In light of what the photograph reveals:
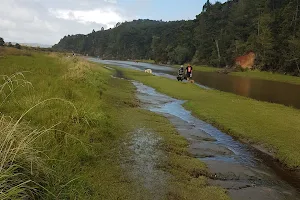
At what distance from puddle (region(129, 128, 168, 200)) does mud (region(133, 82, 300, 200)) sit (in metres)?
1.40

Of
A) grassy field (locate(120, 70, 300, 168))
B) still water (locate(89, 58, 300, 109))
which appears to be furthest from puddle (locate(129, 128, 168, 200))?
still water (locate(89, 58, 300, 109))

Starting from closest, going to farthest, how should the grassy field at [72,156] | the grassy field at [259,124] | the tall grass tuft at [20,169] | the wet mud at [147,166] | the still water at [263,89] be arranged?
1. the tall grass tuft at [20,169]
2. the grassy field at [72,156]
3. the wet mud at [147,166]
4. the grassy field at [259,124]
5. the still water at [263,89]

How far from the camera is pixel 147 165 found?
28.3 feet

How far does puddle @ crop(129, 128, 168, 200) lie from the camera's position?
7035 millimetres

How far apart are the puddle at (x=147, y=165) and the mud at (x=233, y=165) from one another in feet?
4.60

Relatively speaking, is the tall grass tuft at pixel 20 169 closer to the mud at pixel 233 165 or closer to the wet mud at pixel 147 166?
the wet mud at pixel 147 166

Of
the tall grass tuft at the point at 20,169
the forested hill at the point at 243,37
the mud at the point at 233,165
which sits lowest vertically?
the mud at the point at 233,165

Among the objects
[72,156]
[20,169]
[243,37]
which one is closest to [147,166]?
[72,156]

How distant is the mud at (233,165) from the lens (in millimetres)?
7773

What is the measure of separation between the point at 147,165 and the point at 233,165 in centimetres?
282

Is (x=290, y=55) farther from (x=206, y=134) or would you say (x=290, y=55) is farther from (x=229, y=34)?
(x=206, y=134)

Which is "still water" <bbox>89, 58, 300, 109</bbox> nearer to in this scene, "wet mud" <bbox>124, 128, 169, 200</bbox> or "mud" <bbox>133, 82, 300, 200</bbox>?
"mud" <bbox>133, 82, 300, 200</bbox>

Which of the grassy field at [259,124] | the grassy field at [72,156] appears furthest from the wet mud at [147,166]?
the grassy field at [259,124]

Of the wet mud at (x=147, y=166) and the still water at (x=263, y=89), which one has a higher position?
the wet mud at (x=147, y=166)
